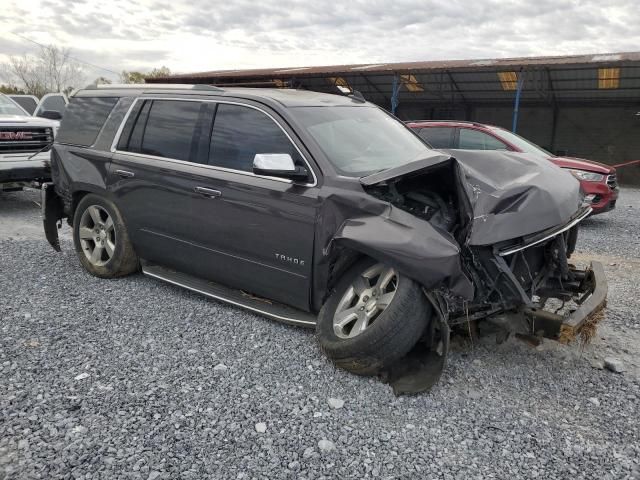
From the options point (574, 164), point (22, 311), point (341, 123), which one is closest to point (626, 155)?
point (574, 164)

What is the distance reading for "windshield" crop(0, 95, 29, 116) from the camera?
974cm

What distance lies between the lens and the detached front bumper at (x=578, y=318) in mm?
3064

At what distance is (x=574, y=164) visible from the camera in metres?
8.80

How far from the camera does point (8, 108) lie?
995 centimetres

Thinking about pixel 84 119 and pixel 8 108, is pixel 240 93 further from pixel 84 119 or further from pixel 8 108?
pixel 8 108

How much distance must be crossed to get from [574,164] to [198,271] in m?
7.02

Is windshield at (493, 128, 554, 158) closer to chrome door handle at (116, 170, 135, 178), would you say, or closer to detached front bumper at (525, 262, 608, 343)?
detached front bumper at (525, 262, 608, 343)

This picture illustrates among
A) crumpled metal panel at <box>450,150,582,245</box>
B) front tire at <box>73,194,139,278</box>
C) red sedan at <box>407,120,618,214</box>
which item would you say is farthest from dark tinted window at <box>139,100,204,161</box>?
red sedan at <box>407,120,618,214</box>

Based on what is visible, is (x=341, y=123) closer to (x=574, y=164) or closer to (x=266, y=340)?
(x=266, y=340)

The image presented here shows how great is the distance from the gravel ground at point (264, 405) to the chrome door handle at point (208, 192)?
0.95 meters

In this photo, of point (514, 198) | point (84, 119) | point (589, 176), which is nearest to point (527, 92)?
point (589, 176)

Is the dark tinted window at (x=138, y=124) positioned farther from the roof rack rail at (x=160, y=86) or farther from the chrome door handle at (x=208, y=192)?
the chrome door handle at (x=208, y=192)

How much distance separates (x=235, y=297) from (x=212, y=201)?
2.49 ft

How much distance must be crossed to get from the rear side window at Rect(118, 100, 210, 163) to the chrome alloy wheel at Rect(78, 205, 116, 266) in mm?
690
